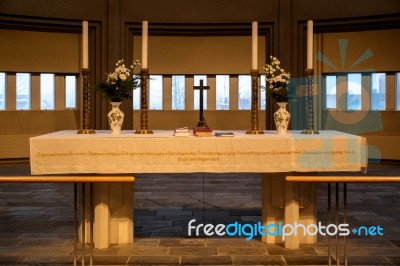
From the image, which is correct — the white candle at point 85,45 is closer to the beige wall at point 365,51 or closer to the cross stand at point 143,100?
the cross stand at point 143,100

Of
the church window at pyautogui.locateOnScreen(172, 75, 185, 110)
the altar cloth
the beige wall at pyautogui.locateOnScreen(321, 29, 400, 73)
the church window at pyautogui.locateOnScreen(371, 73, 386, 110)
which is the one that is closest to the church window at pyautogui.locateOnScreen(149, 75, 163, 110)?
the church window at pyautogui.locateOnScreen(172, 75, 185, 110)

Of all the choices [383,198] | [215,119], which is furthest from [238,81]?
[383,198]

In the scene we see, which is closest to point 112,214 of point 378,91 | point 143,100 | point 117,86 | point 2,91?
point 143,100

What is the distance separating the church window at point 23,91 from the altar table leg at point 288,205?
1006 cm

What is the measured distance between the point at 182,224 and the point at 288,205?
5.62ft

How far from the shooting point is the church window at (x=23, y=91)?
567 inches

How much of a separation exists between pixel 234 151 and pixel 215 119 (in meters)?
10.4

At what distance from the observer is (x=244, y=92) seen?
51.6ft

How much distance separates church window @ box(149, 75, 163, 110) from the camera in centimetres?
1570

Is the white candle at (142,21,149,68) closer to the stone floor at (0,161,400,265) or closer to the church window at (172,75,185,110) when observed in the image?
the stone floor at (0,161,400,265)

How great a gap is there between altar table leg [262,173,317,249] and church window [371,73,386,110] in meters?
9.30

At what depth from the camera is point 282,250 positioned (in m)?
5.66

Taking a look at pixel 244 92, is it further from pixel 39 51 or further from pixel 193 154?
pixel 193 154

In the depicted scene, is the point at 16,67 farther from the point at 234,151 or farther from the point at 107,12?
the point at 234,151
